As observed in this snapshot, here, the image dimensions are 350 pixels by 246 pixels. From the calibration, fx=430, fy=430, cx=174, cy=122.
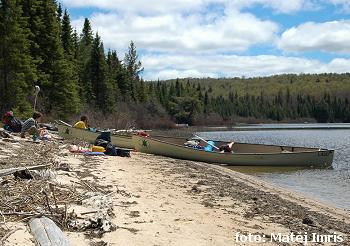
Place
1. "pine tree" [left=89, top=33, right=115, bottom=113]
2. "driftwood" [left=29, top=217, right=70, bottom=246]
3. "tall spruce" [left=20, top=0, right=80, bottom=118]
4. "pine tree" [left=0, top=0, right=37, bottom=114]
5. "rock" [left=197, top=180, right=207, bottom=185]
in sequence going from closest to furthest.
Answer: "driftwood" [left=29, top=217, right=70, bottom=246] → "rock" [left=197, top=180, right=207, bottom=185] → "pine tree" [left=0, top=0, right=37, bottom=114] → "tall spruce" [left=20, top=0, right=80, bottom=118] → "pine tree" [left=89, top=33, right=115, bottom=113]

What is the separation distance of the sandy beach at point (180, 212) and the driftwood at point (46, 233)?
0.36ft

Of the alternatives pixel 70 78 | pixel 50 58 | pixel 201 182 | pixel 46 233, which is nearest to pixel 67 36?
pixel 70 78

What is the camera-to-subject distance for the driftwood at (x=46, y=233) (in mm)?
4797

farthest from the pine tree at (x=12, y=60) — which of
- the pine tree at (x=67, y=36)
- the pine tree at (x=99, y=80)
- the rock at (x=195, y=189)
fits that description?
the pine tree at (x=99, y=80)

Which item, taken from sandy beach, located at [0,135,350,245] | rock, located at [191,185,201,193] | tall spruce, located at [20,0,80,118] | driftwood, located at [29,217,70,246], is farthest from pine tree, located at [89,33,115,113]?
driftwood, located at [29,217,70,246]

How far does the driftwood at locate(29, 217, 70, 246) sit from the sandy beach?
0.11 metres

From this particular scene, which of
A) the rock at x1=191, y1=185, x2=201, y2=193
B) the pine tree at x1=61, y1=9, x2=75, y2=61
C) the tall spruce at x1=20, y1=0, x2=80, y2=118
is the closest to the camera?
the rock at x1=191, y1=185, x2=201, y2=193

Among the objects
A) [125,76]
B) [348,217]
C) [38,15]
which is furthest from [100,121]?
[348,217]

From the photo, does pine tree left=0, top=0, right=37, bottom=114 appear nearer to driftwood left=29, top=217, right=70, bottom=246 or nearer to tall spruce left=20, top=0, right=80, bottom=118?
tall spruce left=20, top=0, right=80, bottom=118

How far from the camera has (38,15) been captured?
119 feet

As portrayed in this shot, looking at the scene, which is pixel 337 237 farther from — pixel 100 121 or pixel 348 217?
pixel 100 121

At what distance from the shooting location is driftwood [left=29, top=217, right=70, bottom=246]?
480cm

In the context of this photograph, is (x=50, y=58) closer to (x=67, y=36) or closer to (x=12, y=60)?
(x=12, y=60)

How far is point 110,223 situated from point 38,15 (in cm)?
3383
